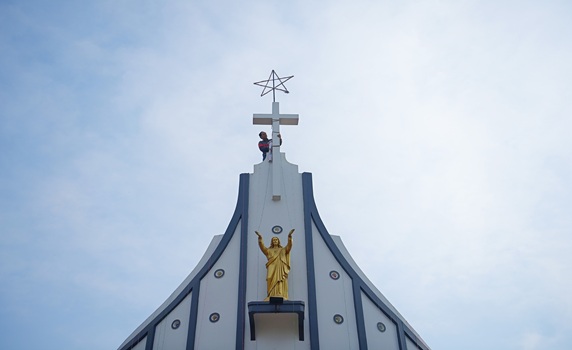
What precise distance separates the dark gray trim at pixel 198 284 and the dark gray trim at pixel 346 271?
4.77 feet

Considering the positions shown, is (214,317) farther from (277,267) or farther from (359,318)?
(359,318)

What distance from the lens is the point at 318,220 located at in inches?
524

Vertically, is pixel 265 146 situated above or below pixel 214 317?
above

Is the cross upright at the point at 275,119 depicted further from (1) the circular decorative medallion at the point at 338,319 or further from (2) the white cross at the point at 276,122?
(1) the circular decorative medallion at the point at 338,319

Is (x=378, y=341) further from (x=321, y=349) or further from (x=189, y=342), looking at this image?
(x=189, y=342)

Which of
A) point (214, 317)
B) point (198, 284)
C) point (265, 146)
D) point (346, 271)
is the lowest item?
point (214, 317)

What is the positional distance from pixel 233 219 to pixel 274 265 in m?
2.09

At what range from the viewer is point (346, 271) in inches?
496

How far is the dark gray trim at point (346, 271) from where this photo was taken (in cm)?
1164

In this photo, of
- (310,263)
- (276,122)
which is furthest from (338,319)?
(276,122)

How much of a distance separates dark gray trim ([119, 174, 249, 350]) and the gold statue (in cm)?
78

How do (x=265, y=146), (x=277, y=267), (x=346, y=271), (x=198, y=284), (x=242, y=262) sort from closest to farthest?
(x=277, y=267)
(x=198, y=284)
(x=242, y=262)
(x=346, y=271)
(x=265, y=146)

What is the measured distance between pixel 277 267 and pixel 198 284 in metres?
1.91

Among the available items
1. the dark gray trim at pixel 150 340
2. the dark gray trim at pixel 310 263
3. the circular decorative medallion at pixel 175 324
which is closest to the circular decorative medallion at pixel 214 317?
the circular decorative medallion at pixel 175 324
